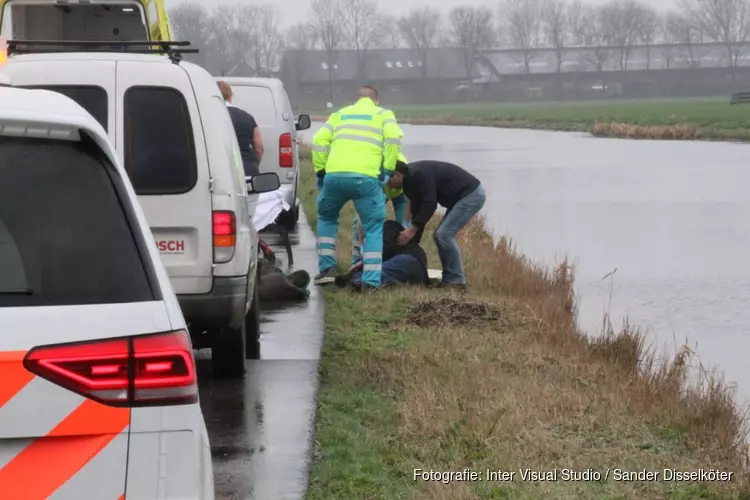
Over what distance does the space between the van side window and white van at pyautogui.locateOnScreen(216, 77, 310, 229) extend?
876cm

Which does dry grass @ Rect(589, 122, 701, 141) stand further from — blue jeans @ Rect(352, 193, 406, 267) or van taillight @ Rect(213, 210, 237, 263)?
van taillight @ Rect(213, 210, 237, 263)

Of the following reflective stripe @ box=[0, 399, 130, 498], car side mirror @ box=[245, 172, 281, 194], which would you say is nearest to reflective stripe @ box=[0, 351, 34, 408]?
reflective stripe @ box=[0, 399, 130, 498]

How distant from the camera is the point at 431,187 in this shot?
10578mm

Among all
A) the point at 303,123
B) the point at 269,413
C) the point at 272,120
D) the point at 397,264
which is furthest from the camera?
the point at 303,123

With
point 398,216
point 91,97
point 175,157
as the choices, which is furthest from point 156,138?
point 398,216

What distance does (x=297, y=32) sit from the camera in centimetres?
13838

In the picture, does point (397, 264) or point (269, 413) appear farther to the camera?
point (397, 264)

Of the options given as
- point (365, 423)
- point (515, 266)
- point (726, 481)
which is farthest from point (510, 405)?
point (515, 266)

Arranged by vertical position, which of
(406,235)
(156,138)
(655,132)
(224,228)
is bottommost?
(655,132)

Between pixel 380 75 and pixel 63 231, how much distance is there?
13364 cm

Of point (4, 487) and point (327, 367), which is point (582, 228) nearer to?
point (327, 367)

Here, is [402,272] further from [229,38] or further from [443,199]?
[229,38]

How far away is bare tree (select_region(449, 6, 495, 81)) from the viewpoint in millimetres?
155000

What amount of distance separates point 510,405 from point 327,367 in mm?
1758
